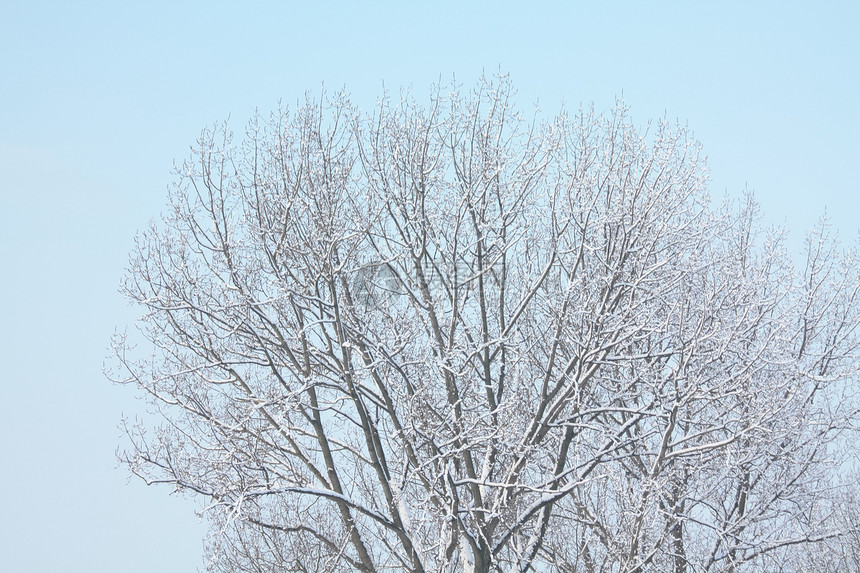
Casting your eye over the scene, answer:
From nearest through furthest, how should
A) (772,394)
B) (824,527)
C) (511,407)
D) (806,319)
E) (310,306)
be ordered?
(511,407)
(310,306)
(772,394)
(824,527)
(806,319)

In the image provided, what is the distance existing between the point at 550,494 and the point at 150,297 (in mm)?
6522

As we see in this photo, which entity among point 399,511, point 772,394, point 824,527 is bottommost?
point 824,527

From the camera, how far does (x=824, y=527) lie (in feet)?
49.4

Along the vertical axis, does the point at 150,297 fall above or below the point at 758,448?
above

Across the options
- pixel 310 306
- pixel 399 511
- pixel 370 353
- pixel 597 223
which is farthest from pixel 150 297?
pixel 597 223

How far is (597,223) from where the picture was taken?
13086mm

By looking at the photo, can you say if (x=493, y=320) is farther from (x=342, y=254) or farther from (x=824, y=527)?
(x=824, y=527)

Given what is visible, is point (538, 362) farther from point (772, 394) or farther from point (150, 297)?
point (150, 297)

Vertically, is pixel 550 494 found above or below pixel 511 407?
below

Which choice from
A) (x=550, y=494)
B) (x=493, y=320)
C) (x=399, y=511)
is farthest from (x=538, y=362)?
(x=399, y=511)

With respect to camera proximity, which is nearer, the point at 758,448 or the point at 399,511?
the point at 399,511

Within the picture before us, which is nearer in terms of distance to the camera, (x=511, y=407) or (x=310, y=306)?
(x=511, y=407)

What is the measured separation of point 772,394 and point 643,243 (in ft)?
10.9

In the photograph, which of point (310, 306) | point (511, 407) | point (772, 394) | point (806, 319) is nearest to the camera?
point (511, 407)
